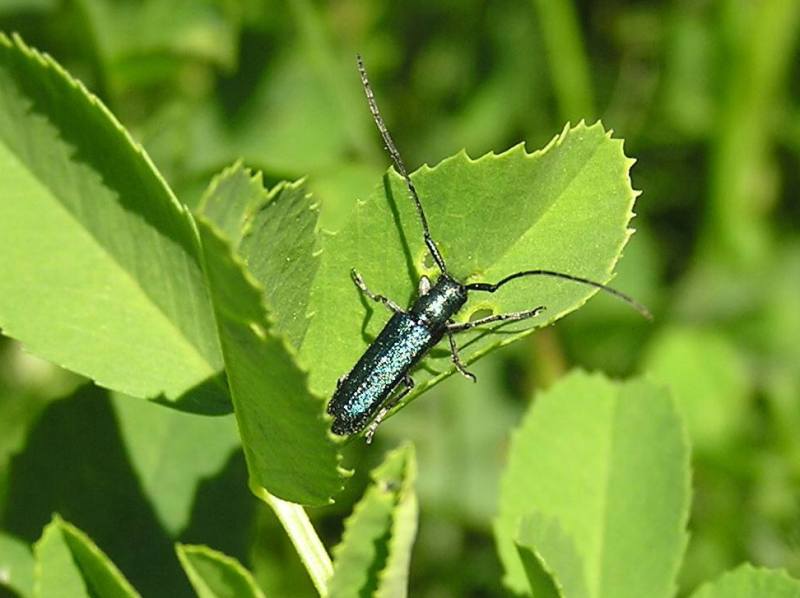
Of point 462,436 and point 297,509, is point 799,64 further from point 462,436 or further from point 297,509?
point 297,509

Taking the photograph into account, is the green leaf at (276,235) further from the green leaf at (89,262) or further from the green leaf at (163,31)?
the green leaf at (163,31)

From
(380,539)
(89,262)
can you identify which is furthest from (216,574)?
(89,262)

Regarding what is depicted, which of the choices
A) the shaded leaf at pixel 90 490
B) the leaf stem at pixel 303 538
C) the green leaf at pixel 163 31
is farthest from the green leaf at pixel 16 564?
the green leaf at pixel 163 31

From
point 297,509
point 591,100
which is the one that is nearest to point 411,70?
point 591,100

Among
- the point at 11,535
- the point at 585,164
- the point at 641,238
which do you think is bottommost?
the point at 641,238

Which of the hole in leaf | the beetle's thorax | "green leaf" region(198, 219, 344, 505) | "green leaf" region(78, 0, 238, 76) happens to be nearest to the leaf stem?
"green leaf" region(198, 219, 344, 505)

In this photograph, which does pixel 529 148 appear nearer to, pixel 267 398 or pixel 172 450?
pixel 172 450
